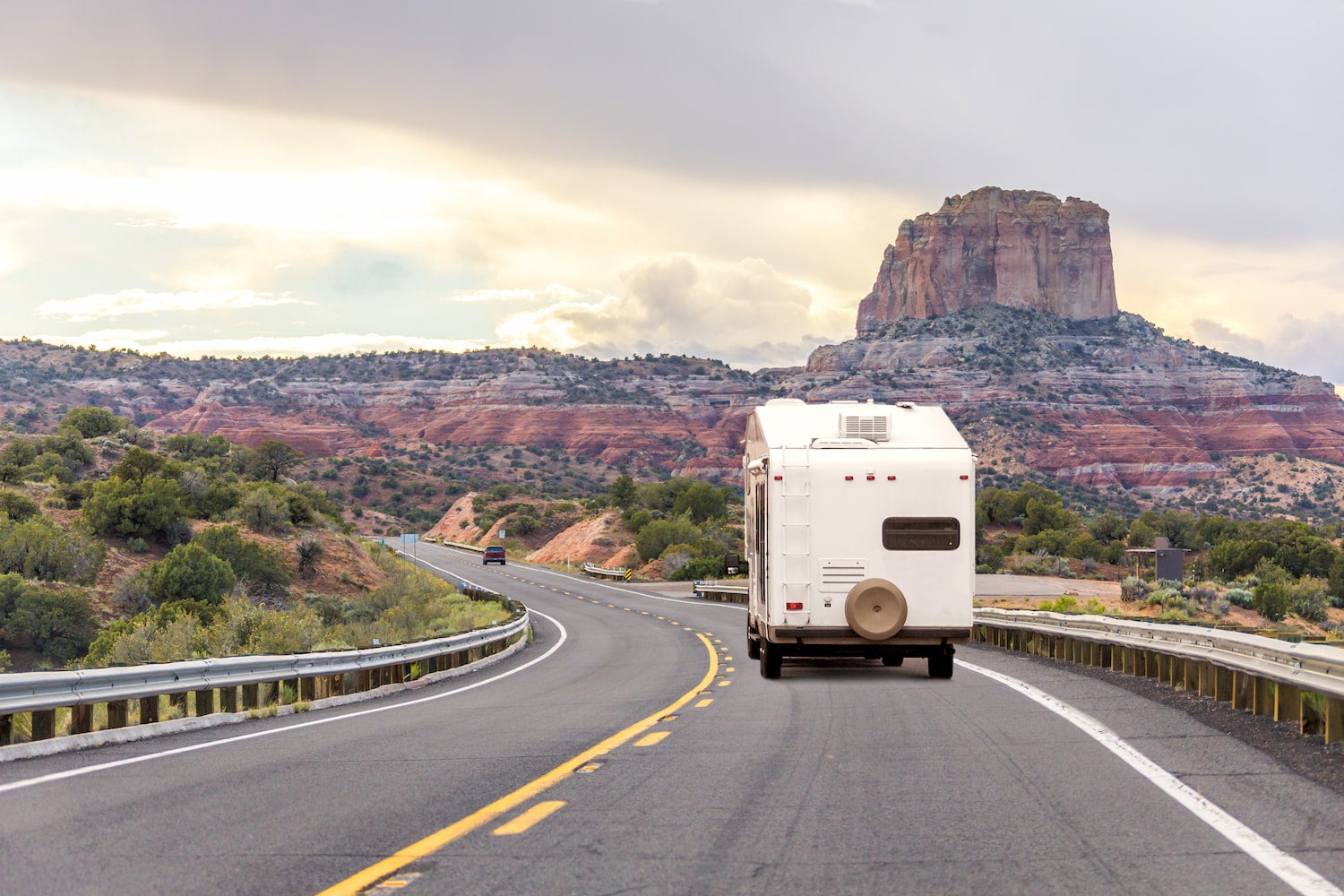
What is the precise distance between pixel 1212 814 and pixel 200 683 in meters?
9.58

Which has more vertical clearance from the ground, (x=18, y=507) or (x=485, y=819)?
(x=18, y=507)

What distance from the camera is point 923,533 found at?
15.5 meters

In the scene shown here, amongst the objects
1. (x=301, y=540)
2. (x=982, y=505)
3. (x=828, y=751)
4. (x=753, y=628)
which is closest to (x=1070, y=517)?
(x=982, y=505)

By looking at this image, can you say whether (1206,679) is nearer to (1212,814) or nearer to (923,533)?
(923,533)

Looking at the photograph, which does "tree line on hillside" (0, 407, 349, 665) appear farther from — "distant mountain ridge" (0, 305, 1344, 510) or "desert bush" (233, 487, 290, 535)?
"distant mountain ridge" (0, 305, 1344, 510)

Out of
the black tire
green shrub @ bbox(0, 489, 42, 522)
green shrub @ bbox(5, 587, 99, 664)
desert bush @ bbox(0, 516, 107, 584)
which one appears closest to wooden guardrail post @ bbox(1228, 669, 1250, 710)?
the black tire

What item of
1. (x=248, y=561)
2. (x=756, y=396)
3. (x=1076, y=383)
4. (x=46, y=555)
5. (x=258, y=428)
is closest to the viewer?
(x=46, y=555)

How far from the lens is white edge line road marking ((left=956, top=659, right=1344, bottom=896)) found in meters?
5.89

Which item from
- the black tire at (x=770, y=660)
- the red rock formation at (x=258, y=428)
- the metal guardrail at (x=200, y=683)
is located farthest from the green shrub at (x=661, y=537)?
the red rock formation at (x=258, y=428)

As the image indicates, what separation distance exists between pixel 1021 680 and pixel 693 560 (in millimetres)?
53124

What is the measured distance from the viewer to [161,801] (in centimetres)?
812

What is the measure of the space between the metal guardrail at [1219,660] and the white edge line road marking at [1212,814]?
4.89 ft

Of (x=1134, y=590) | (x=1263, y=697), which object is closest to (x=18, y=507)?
(x=1134, y=590)

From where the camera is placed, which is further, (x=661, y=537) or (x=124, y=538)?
(x=661, y=537)
